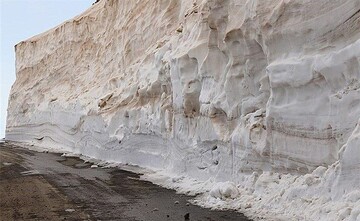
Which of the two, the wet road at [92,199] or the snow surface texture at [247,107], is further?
the wet road at [92,199]

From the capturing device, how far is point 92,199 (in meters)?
9.42

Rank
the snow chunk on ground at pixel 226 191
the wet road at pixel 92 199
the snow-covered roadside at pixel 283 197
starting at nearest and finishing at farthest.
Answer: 1. the snow-covered roadside at pixel 283 197
2. the wet road at pixel 92 199
3. the snow chunk on ground at pixel 226 191

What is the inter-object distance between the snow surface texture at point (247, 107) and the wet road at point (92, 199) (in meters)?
0.60

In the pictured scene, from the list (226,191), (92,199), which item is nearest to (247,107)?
(226,191)

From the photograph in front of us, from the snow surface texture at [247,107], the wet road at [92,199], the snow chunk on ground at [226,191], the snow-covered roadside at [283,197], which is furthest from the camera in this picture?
the snow chunk on ground at [226,191]

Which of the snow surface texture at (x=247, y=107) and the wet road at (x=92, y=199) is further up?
the snow surface texture at (x=247, y=107)

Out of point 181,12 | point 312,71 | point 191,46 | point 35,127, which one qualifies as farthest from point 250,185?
point 35,127

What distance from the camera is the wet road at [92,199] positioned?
7805 mm

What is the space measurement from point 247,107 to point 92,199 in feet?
11.5

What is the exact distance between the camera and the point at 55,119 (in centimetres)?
2822

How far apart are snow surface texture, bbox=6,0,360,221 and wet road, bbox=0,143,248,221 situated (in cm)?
60

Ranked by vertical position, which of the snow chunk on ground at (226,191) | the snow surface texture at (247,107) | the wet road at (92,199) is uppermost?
the snow surface texture at (247,107)

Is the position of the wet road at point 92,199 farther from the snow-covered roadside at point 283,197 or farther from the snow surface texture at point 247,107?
the snow surface texture at point 247,107

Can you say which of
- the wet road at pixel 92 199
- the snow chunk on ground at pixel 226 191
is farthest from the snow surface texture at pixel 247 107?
the wet road at pixel 92 199
